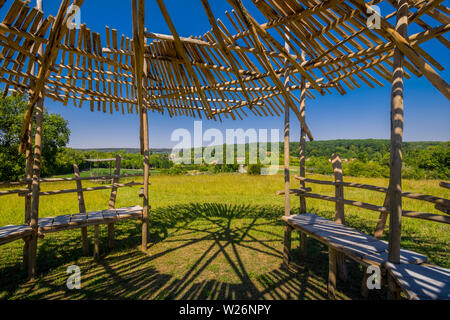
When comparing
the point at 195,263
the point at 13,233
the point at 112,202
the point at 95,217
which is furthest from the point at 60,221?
the point at 195,263

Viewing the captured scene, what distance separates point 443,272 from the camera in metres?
1.70

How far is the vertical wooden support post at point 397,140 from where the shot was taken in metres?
1.72

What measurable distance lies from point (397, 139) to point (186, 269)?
3.47m

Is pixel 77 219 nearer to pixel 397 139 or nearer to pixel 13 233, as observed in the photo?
pixel 13 233

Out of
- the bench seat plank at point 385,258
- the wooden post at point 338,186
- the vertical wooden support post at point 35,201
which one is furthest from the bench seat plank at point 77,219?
the wooden post at point 338,186

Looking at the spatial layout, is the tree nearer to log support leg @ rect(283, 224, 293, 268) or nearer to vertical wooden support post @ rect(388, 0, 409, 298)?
log support leg @ rect(283, 224, 293, 268)

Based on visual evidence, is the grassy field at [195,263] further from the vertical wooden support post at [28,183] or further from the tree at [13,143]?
the tree at [13,143]

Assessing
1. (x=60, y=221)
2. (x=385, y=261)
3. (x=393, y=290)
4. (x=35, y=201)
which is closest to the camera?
(x=393, y=290)

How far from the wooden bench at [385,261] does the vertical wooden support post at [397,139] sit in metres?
0.15

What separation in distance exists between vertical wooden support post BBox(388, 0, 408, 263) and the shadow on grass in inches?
61.2

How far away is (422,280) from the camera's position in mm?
1535

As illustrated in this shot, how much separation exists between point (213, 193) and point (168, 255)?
7.97 m
